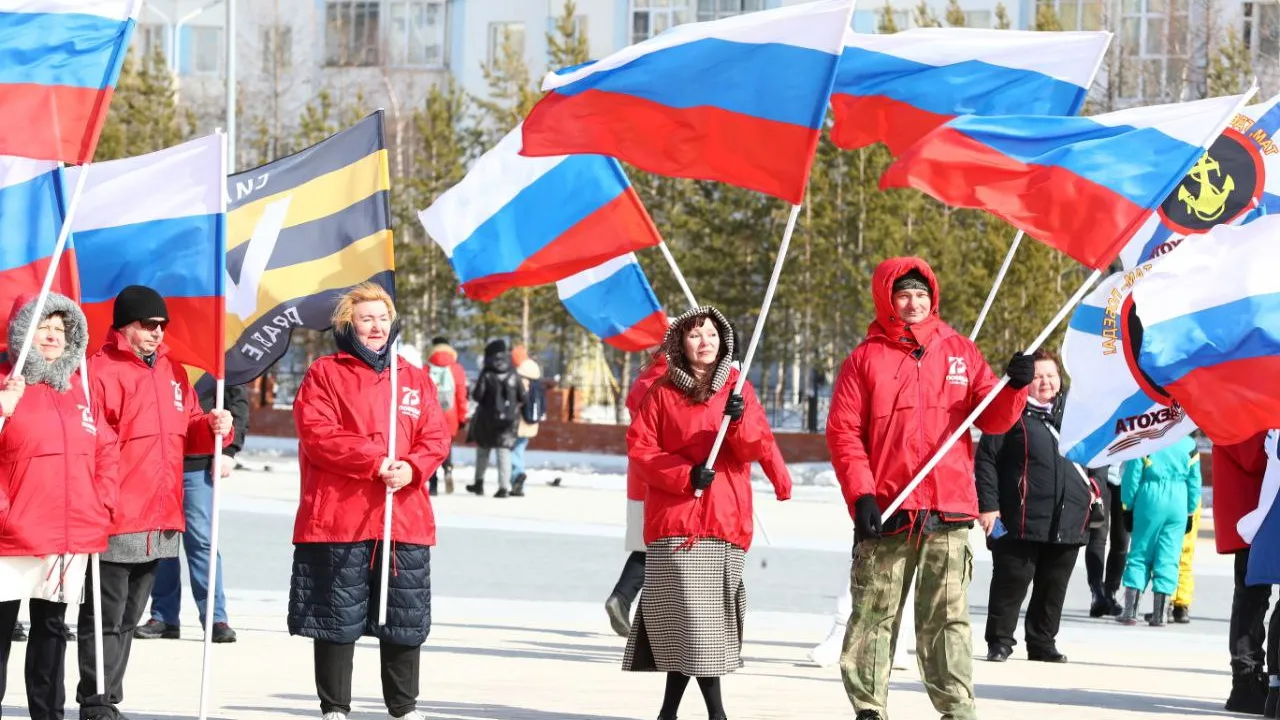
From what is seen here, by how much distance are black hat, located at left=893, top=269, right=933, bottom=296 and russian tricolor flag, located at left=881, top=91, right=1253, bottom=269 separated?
1.35 feet

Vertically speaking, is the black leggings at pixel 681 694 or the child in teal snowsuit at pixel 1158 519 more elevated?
the child in teal snowsuit at pixel 1158 519

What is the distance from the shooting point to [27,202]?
8.51 metres

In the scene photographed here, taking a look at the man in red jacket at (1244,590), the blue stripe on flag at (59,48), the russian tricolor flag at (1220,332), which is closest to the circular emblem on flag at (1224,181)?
the man in red jacket at (1244,590)

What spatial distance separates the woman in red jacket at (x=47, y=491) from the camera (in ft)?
25.3

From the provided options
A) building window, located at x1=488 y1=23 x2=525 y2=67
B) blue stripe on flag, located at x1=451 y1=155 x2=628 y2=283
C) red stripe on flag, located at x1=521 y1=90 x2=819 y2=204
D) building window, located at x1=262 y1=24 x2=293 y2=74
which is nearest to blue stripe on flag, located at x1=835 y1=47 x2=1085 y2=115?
blue stripe on flag, located at x1=451 y1=155 x2=628 y2=283

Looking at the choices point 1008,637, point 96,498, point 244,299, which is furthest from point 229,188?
point 1008,637

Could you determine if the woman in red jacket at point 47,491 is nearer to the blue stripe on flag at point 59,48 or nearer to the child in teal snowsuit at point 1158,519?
the blue stripe on flag at point 59,48

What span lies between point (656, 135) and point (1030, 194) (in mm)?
1634

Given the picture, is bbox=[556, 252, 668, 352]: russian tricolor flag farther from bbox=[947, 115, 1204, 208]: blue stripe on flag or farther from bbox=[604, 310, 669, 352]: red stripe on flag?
bbox=[947, 115, 1204, 208]: blue stripe on flag

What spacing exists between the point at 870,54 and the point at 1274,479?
11.3 ft

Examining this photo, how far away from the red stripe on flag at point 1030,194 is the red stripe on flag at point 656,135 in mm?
635

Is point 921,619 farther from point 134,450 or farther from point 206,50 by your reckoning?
point 206,50

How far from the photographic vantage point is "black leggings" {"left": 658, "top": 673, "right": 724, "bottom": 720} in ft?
27.5

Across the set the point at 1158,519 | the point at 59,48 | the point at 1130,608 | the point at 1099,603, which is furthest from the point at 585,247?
the point at 1099,603
